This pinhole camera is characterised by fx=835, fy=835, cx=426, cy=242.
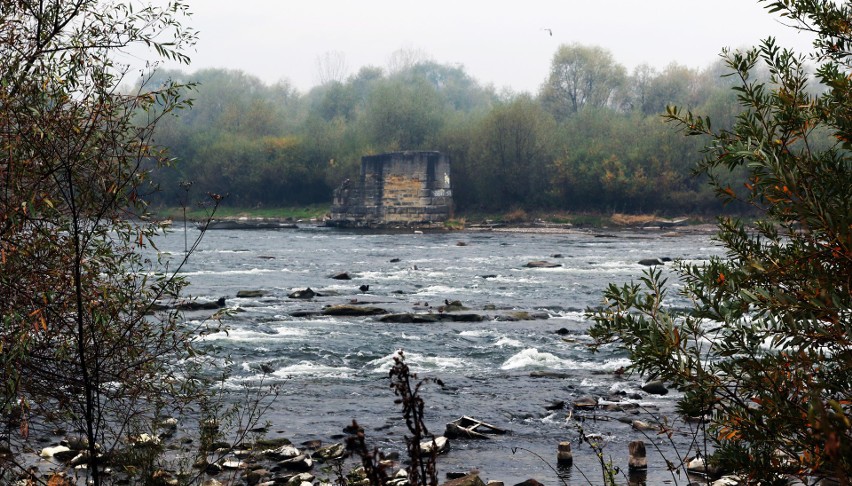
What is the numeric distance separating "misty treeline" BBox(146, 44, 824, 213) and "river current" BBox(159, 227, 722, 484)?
28929 millimetres

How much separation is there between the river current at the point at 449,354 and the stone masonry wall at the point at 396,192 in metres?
29.9

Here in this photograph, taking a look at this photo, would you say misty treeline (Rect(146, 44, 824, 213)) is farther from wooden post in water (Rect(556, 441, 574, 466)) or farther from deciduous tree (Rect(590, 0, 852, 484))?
deciduous tree (Rect(590, 0, 852, 484))

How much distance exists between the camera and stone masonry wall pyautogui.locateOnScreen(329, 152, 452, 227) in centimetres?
7112

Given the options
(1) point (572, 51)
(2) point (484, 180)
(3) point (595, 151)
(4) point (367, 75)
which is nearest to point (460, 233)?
(2) point (484, 180)

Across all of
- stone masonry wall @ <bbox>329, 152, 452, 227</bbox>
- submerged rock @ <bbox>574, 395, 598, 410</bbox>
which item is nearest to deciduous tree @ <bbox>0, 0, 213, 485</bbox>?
submerged rock @ <bbox>574, 395, 598, 410</bbox>

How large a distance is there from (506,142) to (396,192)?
10600mm

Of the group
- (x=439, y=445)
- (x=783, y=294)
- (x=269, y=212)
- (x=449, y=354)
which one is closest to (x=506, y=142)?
(x=269, y=212)

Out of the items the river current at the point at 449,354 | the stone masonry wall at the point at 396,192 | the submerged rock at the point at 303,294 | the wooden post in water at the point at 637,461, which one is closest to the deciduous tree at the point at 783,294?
the river current at the point at 449,354

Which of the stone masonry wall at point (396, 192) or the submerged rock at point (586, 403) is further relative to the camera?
the stone masonry wall at point (396, 192)

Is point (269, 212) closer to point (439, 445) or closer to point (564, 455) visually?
point (439, 445)

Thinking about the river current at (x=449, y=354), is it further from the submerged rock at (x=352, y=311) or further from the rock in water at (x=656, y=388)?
the submerged rock at (x=352, y=311)

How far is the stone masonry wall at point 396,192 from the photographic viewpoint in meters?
71.1

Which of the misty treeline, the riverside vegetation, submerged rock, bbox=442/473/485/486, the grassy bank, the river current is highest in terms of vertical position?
the misty treeline

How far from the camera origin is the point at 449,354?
17656 mm
